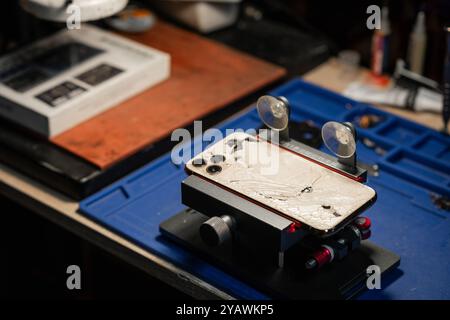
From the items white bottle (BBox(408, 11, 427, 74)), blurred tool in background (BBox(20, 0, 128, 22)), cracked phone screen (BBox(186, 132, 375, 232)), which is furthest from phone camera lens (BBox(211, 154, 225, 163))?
white bottle (BBox(408, 11, 427, 74))

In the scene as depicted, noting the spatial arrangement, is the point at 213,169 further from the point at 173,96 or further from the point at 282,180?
the point at 173,96

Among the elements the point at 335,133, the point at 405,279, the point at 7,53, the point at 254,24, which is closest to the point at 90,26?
the point at 7,53

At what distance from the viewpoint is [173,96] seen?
85.3 inches

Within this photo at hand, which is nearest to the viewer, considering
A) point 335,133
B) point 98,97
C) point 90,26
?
point 335,133

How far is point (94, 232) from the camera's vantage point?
1.81m

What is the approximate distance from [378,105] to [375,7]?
0.91ft

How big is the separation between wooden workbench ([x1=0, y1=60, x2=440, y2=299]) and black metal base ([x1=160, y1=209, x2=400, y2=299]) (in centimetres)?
6

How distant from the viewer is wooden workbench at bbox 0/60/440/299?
1678 mm

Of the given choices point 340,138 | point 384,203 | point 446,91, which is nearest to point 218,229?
point 340,138

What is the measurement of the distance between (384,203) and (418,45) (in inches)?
23.4

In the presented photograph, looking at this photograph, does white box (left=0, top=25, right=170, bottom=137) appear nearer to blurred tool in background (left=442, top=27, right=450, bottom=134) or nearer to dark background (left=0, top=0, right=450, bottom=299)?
dark background (left=0, top=0, right=450, bottom=299)

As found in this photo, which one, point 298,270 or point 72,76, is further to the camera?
point 72,76

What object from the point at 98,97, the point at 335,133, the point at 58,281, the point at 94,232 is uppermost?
the point at 335,133
